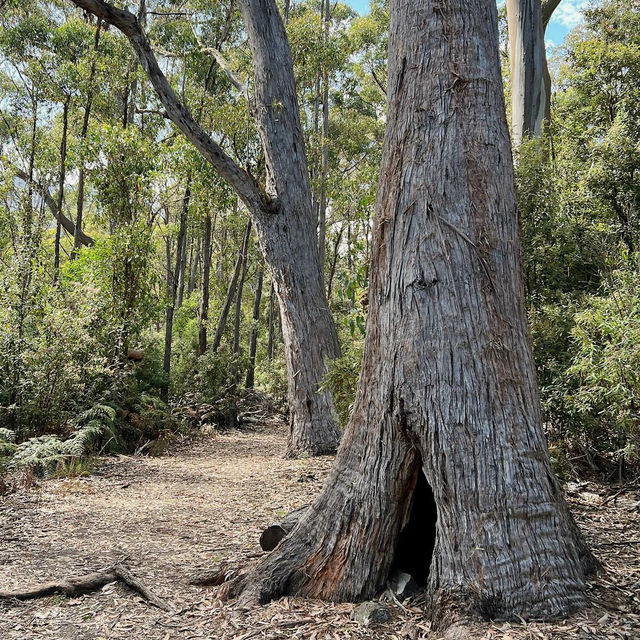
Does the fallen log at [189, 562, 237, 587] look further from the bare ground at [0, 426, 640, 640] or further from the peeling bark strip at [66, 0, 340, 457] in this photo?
the peeling bark strip at [66, 0, 340, 457]

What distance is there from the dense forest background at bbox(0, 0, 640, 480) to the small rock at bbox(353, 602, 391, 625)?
8.55ft

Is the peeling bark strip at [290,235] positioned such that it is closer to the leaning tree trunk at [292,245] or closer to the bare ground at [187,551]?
the leaning tree trunk at [292,245]

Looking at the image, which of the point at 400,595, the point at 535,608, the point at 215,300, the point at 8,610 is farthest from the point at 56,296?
the point at 215,300

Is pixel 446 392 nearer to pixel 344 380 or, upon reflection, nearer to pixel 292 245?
pixel 344 380

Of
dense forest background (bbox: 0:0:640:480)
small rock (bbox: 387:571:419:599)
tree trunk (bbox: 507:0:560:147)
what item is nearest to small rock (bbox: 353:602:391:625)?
small rock (bbox: 387:571:419:599)

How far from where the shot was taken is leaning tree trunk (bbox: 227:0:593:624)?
2.62 metres

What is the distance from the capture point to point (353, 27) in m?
21.7

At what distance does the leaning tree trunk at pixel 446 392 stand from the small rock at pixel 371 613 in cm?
13

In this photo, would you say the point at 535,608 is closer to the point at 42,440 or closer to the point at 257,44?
the point at 42,440

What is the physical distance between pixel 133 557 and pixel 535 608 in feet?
9.81

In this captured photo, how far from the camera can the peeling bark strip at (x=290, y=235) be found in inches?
304

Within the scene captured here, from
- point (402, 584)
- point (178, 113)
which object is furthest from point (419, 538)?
point (178, 113)

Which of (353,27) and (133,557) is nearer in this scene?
(133,557)

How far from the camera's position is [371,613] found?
2.80 m
